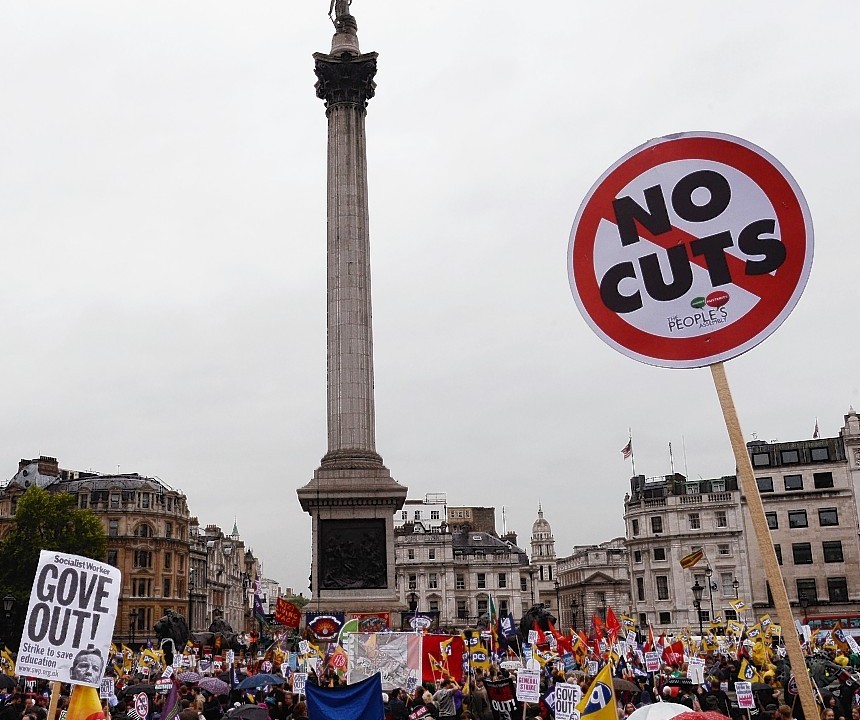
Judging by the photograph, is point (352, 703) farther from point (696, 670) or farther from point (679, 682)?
point (696, 670)

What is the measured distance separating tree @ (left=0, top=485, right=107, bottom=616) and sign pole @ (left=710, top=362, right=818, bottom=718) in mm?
72071

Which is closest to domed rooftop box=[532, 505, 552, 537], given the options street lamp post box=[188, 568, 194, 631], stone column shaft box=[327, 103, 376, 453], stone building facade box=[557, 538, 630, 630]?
stone building facade box=[557, 538, 630, 630]

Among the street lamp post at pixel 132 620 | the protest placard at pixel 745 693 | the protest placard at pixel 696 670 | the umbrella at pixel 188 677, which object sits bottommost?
the protest placard at pixel 745 693

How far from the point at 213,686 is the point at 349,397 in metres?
24.1

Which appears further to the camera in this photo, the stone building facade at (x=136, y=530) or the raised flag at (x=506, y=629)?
the stone building facade at (x=136, y=530)

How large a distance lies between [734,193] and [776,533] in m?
83.9

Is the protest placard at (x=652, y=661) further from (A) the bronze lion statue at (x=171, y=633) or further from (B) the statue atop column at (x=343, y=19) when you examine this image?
(B) the statue atop column at (x=343, y=19)

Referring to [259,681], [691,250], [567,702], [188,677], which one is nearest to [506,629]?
[259,681]

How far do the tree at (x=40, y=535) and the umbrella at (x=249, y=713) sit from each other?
2392 inches

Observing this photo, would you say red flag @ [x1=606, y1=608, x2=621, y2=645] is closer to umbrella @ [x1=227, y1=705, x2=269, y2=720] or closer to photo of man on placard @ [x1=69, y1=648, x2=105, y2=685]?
umbrella @ [x1=227, y1=705, x2=269, y2=720]

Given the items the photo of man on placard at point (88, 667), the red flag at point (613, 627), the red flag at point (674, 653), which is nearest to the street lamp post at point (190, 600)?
the red flag at point (613, 627)

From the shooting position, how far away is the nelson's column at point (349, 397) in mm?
40094

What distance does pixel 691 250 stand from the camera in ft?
19.2

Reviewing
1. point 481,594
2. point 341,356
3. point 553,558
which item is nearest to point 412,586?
point 481,594
